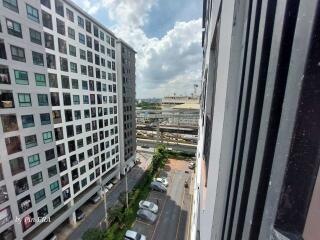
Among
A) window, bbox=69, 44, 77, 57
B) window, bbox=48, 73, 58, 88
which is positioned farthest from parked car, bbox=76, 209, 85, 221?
window, bbox=69, 44, 77, 57

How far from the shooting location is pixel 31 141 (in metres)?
10.6

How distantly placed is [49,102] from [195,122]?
2965 cm

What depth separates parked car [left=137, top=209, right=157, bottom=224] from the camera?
14852mm

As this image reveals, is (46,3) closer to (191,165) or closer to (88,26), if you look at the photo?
(88,26)

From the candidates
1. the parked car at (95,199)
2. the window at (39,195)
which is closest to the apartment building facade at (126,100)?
the parked car at (95,199)

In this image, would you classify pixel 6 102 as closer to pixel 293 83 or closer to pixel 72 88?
pixel 72 88

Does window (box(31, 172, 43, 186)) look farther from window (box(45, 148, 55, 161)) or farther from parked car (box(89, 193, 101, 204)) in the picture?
parked car (box(89, 193, 101, 204))

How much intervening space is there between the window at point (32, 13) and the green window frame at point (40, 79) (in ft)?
11.1

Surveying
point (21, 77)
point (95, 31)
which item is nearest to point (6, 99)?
point (21, 77)

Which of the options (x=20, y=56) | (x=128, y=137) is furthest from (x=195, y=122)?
(x=20, y=56)

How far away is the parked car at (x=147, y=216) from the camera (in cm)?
1485

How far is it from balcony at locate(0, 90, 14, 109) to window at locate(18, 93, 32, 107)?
17.1 inches

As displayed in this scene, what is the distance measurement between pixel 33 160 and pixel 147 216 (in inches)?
400

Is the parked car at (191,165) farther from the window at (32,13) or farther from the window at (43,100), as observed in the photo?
the window at (32,13)
